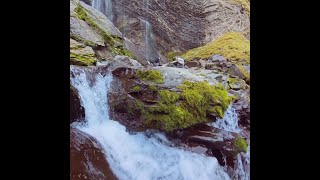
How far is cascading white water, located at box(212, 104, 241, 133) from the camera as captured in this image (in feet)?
8.54

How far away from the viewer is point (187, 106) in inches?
99.8

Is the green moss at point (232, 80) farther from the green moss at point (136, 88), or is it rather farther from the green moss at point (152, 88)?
the green moss at point (136, 88)

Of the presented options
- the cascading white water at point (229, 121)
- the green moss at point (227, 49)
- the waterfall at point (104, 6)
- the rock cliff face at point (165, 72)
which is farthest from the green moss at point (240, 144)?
the waterfall at point (104, 6)

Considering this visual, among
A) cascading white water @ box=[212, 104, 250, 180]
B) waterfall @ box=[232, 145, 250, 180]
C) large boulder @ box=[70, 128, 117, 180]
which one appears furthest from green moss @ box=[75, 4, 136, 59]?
waterfall @ box=[232, 145, 250, 180]

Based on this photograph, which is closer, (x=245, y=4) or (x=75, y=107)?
(x=75, y=107)

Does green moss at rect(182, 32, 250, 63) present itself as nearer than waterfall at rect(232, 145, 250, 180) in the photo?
No

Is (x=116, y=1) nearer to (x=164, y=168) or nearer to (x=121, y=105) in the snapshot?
(x=121, y=105)

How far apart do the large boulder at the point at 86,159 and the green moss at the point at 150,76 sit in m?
0.60

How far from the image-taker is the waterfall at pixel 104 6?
2.75 metres

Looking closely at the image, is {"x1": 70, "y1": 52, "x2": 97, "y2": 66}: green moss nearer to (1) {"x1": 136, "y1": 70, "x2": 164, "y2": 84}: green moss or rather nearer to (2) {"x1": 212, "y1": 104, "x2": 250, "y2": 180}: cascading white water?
(1) {"x1": 136, "y1": 70, "x2": 164, "y2": 84}: green moss

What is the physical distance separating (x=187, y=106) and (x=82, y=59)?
820mm

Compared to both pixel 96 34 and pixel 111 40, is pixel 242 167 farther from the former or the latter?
pixel 96 34

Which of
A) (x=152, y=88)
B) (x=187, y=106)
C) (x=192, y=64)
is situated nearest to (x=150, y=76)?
(x=152, y=88)

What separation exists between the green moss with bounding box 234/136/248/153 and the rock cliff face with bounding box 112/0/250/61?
0.83m
